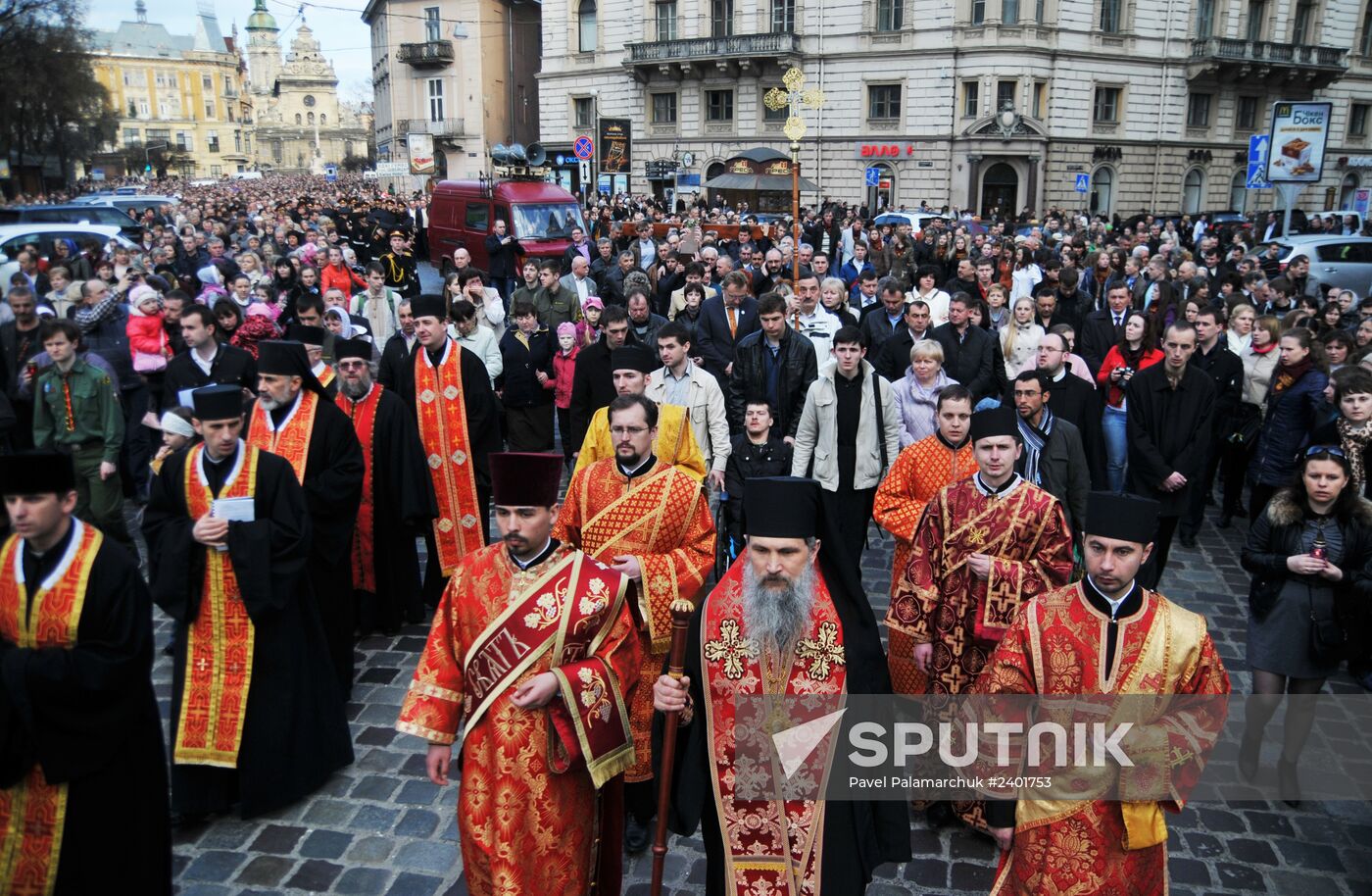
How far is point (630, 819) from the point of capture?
193 inches

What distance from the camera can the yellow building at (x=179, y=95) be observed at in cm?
13038

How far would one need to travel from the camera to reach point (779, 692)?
3.75 m

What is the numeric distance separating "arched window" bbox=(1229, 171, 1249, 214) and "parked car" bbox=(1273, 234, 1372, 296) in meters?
30.8

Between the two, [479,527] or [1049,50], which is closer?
[479,527]

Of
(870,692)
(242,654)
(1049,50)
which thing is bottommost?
(242,654)

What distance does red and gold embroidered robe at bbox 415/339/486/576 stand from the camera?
7.64 metres

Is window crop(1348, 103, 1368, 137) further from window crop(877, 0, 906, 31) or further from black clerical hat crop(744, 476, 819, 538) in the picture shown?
black clerical hat crop(744, 476, 819, 538)

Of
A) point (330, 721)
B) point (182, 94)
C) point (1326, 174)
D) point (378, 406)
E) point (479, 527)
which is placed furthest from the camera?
point (182, 94)

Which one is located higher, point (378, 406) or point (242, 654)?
point (378, 406)

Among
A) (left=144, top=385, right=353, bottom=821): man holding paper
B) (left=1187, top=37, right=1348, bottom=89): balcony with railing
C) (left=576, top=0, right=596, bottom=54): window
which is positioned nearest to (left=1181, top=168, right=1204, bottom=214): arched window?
(left=1187, top=37, right=1348, bottom=89): balcony with railing

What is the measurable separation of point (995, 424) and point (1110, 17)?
44657mm

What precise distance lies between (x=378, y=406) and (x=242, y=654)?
234 centimetres

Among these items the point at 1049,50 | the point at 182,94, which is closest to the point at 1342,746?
the point at 1049,50

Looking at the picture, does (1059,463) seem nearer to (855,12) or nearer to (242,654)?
(242,654)
